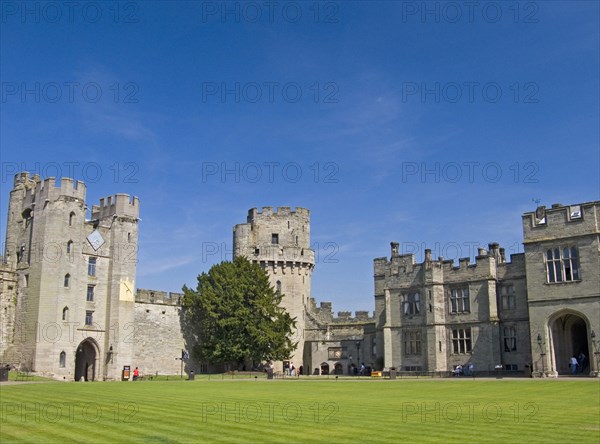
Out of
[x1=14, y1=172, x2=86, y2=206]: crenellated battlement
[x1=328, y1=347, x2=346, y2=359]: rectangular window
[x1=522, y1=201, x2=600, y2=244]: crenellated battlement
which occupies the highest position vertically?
[x1=14, y1=172, x2=86, y2=206]: crenellated battlement

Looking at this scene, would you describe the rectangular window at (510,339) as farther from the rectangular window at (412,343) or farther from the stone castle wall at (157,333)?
the stone castle wall at (157,333)

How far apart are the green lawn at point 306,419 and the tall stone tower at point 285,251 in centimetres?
4039

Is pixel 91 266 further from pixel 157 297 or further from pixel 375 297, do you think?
pixel 375 297

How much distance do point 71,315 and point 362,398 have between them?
3255cm

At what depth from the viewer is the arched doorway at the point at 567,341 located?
4319cm

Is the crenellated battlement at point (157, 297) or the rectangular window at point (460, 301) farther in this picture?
the crenellated battlement at point (157, 297)

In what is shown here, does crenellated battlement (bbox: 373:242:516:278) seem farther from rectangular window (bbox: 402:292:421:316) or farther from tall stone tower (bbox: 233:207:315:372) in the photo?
tall stone tower (bbox: 233:207:315:372)

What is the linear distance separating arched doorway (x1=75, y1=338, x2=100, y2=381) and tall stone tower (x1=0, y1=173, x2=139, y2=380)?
0.08m

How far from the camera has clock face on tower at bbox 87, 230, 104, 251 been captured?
53.1 m

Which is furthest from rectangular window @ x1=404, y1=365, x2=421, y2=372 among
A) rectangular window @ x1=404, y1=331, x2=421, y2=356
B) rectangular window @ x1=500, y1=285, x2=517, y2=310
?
rectangular window @ x1=500, y1=285, x2=517, y2=310

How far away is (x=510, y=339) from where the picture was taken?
47.2 meters

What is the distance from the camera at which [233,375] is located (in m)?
50.8

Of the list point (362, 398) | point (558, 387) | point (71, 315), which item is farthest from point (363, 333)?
point (362, 398)

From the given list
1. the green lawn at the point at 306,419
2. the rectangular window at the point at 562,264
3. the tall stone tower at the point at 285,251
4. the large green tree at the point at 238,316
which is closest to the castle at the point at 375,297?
the rectangular window at the point at 562,264
